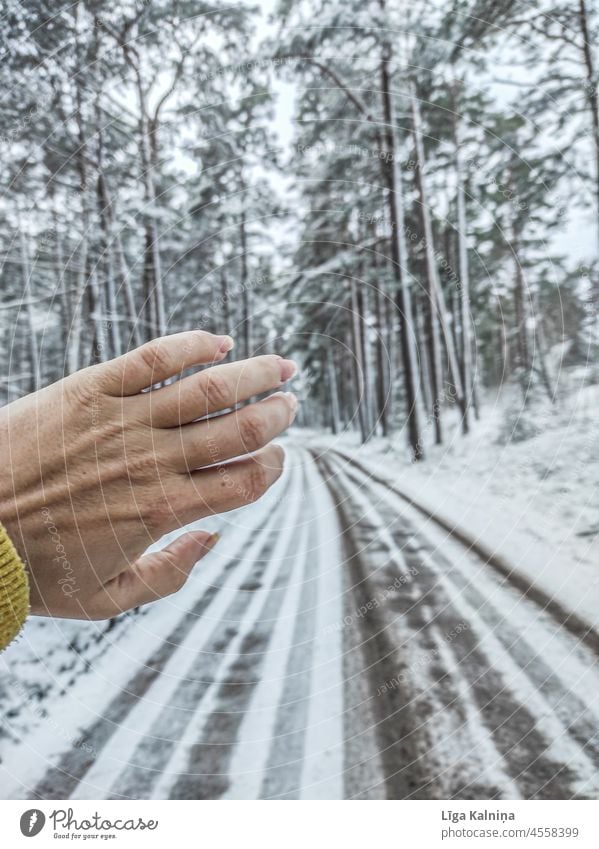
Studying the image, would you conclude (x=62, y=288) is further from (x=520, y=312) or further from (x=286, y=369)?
(x=520, y=312)

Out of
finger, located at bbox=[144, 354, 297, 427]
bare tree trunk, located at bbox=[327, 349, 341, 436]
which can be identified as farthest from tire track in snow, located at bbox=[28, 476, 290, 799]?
finger, located at bbox=[144, 354, 297, 427]

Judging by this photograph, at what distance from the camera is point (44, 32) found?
2.71 feet

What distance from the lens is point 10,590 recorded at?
402 mm

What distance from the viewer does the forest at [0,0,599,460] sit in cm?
77

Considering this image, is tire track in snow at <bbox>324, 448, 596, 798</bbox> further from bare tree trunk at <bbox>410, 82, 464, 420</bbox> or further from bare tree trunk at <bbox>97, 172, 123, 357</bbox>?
bare tree trunk at <bbox>97, 172, 123, 357</bbox>

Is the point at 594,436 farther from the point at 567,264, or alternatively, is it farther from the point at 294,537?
the point at 294,537

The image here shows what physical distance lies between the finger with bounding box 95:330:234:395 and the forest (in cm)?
30

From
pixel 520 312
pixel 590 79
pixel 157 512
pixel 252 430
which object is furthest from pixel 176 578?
pixel 590 79

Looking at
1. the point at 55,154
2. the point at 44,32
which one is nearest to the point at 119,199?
the point at 55,154

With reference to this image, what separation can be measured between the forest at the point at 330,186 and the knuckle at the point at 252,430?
0.89ft
